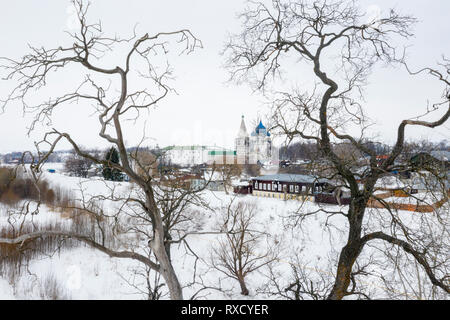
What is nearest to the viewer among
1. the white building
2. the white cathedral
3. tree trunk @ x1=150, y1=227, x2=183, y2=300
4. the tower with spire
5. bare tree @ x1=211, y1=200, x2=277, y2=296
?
tree trunk @ x1=150, y1=227, x2=183, y2=300

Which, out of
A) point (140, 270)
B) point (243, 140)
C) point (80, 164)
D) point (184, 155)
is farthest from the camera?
point (243, 140)

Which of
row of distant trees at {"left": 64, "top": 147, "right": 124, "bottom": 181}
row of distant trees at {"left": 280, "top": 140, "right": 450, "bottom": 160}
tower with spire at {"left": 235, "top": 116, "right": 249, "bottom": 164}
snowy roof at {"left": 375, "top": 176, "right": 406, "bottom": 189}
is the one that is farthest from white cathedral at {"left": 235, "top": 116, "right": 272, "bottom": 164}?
row of distant trees at {"left": 64, "top": 147, "right": 124, "bottom": 181}

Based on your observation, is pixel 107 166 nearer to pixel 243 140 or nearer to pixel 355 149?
pixel 355 149

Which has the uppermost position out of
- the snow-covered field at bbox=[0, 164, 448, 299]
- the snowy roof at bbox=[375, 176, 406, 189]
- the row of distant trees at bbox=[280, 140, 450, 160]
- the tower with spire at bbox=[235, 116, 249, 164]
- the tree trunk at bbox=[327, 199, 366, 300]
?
the tower with spire at bbox=[235, 116, 249, 164]

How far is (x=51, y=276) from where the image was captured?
14078 millimetres

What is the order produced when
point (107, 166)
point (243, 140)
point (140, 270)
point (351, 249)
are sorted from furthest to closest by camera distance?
point (243, 140) → point (140, 270) → point (351, 249) → point (107, 166)

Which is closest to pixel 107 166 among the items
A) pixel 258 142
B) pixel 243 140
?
pixel 258 142

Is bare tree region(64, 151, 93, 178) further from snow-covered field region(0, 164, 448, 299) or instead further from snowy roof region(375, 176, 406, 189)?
snowy roof region(375, 176, 406, 189)

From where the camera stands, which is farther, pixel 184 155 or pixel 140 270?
pixel 140 270

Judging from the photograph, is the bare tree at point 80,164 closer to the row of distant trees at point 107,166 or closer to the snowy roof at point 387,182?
the row of distant trees at point 107,166

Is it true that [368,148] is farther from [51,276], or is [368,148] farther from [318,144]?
[51,276]

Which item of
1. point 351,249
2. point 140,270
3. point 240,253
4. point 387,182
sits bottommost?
point 140,270
